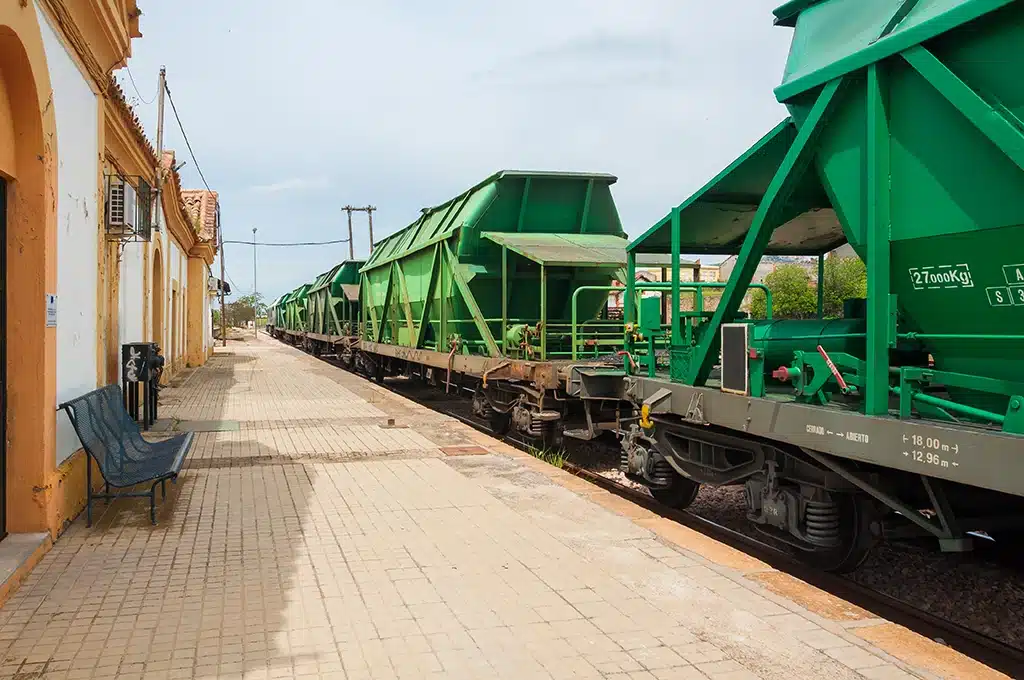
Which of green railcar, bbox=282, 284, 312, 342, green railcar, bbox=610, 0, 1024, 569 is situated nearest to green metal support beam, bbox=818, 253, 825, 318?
green railcar, bbox=610, 0, 1024, 569

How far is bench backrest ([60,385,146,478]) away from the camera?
580 cm

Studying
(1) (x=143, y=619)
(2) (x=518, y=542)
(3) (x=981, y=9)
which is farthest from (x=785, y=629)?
(1) (x=143, y=619)

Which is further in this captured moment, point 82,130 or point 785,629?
point 82,130

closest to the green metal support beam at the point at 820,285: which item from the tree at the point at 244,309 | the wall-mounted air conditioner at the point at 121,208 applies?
the wall-mounted air conditioner at the point at 121,208

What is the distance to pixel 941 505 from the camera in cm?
431

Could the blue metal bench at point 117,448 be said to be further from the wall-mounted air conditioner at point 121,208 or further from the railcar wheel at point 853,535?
the railcar wheel at point 853,535

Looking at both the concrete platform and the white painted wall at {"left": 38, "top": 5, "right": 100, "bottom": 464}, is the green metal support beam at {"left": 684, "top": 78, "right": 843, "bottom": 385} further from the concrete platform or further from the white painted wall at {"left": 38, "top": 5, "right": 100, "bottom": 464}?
the white painted wall at {"left": 38, "top": 5, "right": 100, "bottom": 464}

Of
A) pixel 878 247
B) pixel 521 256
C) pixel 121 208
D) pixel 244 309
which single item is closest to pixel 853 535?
pixel 878 247

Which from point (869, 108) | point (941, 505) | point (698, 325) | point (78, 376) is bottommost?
point (941, 505)

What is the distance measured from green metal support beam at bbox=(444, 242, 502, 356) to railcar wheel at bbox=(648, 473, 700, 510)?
12.8 feet

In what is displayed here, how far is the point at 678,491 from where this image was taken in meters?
6.98

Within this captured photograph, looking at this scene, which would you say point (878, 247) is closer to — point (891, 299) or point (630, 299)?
point (891, 299)

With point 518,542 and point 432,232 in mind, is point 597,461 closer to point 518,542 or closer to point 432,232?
point 518,542

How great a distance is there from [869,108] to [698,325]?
2.95 metres
